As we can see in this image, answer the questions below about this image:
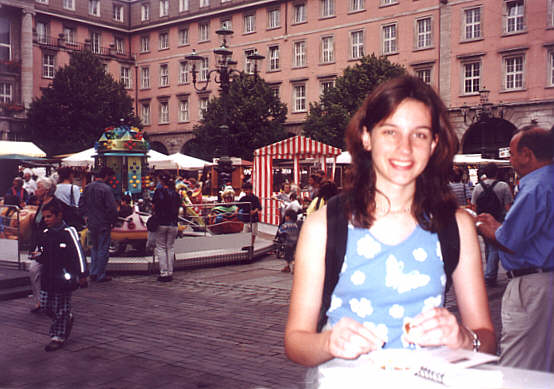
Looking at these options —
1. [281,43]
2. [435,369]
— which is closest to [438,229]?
[435,369]

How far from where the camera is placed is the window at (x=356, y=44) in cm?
3994

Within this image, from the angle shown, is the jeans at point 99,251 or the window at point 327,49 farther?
the window at point 327,49

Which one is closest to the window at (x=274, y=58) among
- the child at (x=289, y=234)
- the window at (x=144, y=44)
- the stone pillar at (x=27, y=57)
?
the window at (x=144, y=44)

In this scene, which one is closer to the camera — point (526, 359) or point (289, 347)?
point (289, 347)

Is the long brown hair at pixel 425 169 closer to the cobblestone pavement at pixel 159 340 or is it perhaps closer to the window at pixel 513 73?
the cobblestone pavement at pixel 159 340

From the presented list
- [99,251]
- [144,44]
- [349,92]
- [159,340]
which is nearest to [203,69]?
[144,44]

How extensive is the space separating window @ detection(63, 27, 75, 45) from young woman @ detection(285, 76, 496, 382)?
5216 centimetres

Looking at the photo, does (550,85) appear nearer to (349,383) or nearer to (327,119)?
(327,119)

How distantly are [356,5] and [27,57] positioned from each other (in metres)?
24.1

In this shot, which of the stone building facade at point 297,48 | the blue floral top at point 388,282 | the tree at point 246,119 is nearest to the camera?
the blue floral top at point 388,282

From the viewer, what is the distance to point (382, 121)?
1.86m

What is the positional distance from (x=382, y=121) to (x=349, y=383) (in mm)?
785

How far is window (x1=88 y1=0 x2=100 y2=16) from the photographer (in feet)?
172

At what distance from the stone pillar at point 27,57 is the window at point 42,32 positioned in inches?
117
